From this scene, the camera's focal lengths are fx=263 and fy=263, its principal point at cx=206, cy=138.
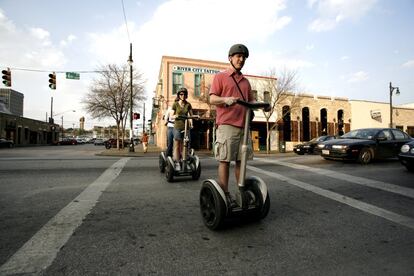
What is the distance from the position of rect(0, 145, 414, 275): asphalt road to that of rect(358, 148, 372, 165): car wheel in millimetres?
4032

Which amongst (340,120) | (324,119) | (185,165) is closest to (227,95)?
(185,165)

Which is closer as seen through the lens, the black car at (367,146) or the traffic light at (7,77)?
the black car at (367,146)

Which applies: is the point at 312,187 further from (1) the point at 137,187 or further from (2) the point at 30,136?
(2) the point at 30,136

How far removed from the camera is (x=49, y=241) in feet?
7.78

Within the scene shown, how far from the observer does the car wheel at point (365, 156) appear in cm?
857

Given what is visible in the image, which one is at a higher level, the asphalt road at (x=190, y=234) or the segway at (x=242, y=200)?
the segway at (x=242, y=200)

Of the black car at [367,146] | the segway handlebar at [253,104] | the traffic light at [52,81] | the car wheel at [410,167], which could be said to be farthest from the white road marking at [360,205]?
the traffic light at [52,81]

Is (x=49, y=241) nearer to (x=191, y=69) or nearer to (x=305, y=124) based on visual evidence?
(x=191, y=69)

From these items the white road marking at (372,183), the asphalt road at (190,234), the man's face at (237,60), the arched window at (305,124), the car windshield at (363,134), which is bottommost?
the asphalt road at (190,234)

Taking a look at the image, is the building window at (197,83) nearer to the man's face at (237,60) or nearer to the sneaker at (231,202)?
the man's face at (237,60)

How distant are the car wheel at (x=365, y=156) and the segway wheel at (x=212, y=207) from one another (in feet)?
24.6

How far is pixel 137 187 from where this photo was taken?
15.9 ft

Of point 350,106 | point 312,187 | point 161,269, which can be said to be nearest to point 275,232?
point 161,269

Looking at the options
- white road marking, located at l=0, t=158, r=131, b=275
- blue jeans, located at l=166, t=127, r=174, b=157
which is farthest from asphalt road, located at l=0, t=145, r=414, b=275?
blue jeans, located at l=166, t=127, r=174, b=157
